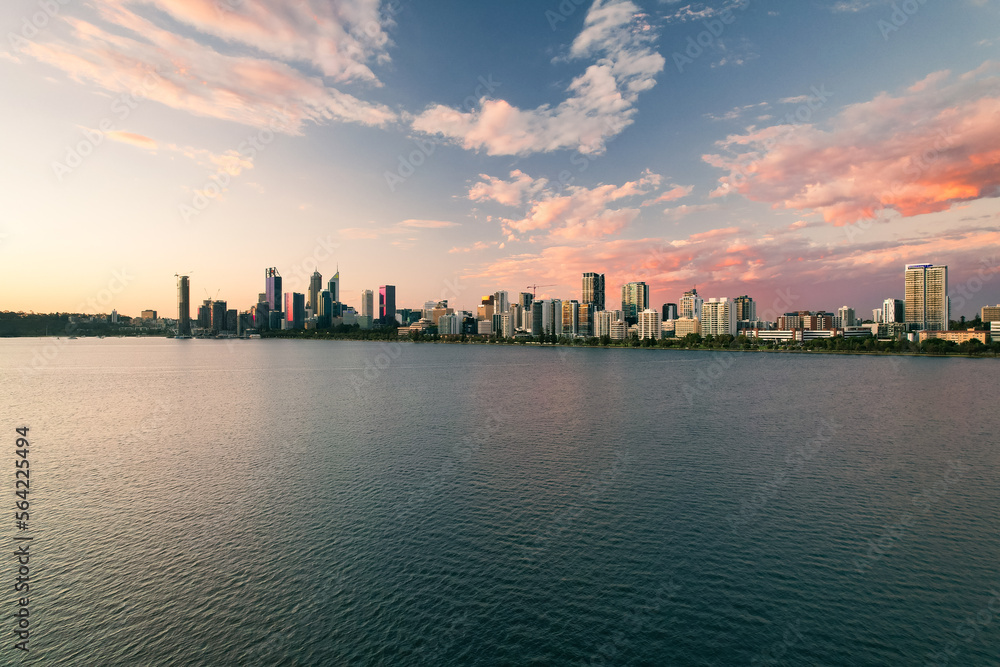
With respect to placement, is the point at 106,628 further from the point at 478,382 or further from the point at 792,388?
the point at 792,388

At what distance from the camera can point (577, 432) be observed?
62.5 meters

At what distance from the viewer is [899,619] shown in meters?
23.3

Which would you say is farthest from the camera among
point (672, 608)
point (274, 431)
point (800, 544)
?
point (274, 431)

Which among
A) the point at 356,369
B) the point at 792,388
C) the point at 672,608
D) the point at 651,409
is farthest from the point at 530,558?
the point at 356,369

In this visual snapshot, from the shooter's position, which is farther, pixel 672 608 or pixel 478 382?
pixel 478 382

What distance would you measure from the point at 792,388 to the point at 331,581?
113916mm

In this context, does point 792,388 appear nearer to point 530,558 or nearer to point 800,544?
point 800,544

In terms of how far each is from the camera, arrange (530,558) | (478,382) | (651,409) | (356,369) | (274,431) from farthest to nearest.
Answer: (356,369) < (478,382) < (651,409) < (274,431) < (530,558)

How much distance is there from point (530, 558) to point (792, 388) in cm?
10351

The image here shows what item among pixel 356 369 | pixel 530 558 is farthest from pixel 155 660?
pixel 356 369

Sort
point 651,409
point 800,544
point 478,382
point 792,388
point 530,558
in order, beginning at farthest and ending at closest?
point 478,382 < point 792,388 < point 651,409 < point 800,544 < point 530,558

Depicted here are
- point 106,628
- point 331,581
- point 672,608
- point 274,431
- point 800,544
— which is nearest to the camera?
point 106,628

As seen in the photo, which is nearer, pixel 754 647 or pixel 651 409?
pixel 754 647

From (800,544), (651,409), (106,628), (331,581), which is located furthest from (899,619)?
(651,409)
